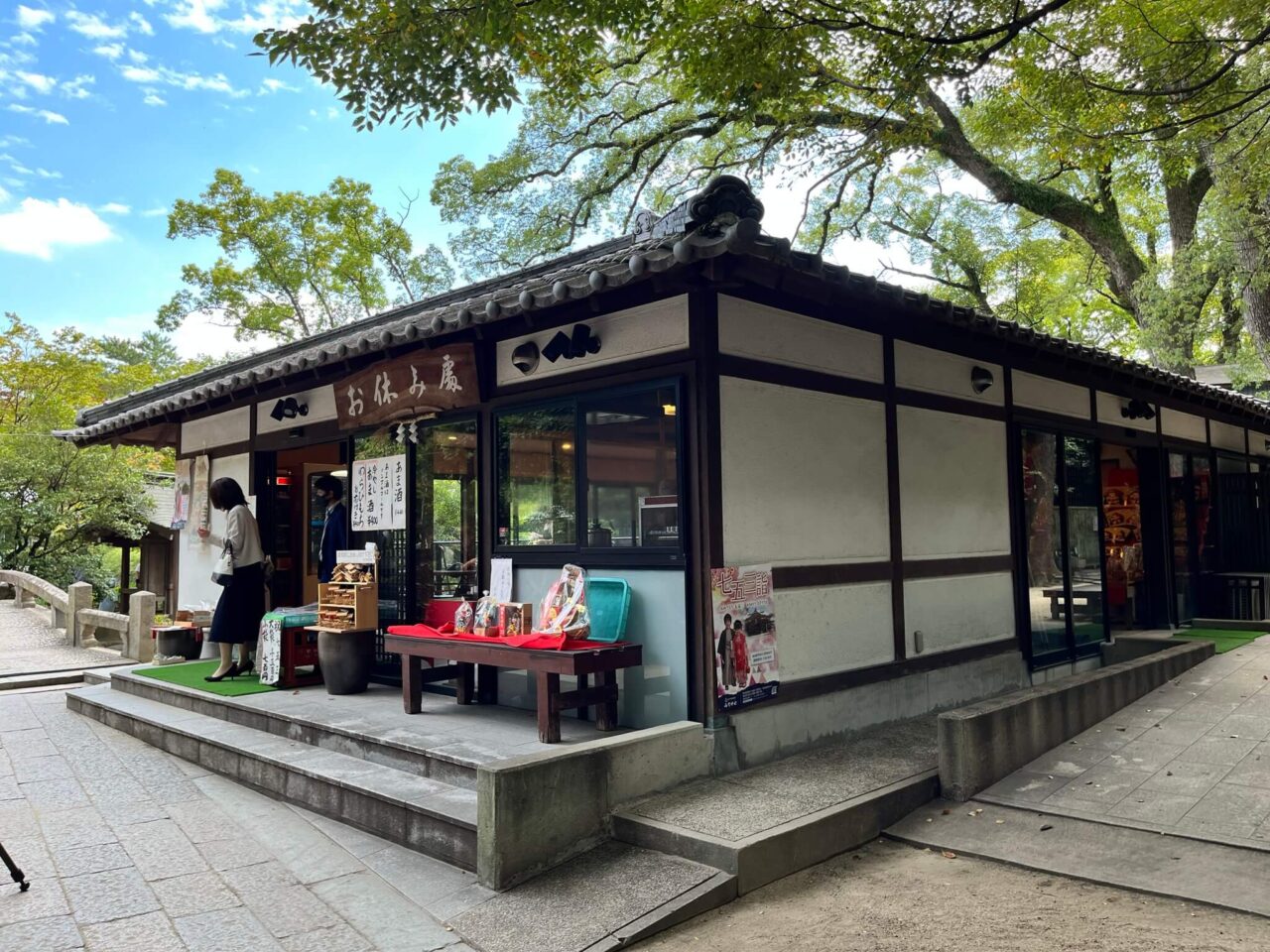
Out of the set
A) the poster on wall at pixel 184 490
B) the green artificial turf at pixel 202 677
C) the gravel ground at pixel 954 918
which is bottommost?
the gravel ground at pixel 954 918

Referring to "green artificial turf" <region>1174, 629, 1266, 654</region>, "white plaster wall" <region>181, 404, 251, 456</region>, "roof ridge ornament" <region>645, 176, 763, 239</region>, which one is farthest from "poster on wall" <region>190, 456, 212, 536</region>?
"green artificial turf" <region>1174, 629, 1266, 654</region>

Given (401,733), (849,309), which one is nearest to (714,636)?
(401,733)

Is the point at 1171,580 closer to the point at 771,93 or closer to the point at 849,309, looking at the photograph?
the point at 849,309

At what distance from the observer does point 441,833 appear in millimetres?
4492

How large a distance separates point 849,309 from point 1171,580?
23.7 feet

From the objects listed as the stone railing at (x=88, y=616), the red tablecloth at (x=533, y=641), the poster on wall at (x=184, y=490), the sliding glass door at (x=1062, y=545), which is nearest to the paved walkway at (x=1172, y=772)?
the sliding glass door at (x=1062, y=545)

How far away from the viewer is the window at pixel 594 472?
5.61 m

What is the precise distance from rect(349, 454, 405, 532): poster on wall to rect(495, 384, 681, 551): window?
4.69 ft

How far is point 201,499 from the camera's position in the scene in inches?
423

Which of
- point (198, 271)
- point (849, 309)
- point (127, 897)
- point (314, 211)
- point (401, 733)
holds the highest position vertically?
point (314, 211)

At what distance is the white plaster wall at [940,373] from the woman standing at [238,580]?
601cm

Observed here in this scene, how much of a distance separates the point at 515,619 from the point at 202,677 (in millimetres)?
4229

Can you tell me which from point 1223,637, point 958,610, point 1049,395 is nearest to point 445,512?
point 958,610

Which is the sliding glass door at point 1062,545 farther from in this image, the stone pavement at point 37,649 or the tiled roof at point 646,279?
the stone pavement at point 37,649
